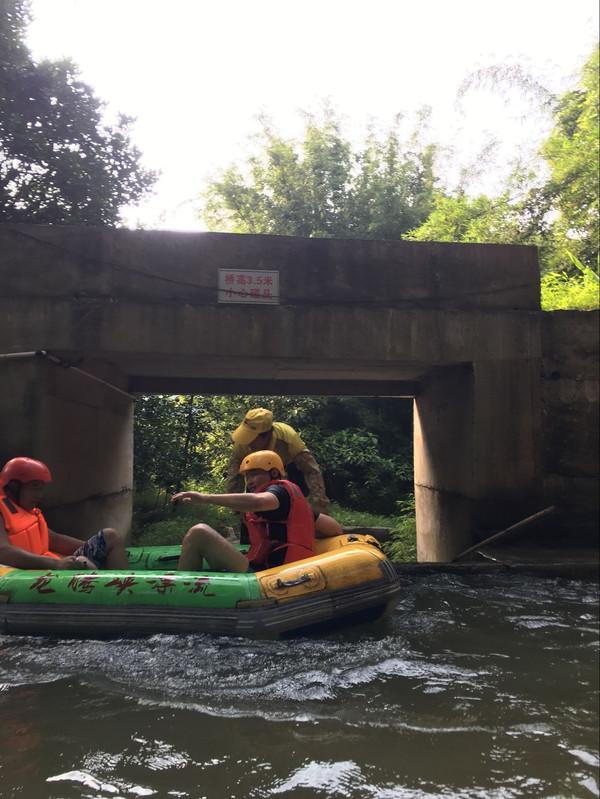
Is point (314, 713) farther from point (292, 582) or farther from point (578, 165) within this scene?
point (578, 165)

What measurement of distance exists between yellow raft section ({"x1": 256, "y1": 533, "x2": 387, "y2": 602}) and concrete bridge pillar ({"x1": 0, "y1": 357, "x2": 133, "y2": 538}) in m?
2.91

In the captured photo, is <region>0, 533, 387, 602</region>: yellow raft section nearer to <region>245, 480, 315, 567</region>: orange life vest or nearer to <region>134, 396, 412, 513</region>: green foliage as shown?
<region>245, 480, 315, 567</region>: orange life vest

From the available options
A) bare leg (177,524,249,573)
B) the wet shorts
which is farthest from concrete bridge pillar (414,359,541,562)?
the wet shorts

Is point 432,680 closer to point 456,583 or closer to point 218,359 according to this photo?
point 456,583

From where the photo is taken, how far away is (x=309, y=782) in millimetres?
2406

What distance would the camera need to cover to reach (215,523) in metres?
12.5

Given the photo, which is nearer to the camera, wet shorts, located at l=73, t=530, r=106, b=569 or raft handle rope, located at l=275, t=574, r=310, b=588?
raft handle rope, located at l=275, t=574, r=310, b=588

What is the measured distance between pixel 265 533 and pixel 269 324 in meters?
2.61

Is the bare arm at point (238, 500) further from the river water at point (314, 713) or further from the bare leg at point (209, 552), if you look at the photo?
the river water at point (314, 713)

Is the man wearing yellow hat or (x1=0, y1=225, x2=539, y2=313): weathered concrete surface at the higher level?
(x1=0, y1=225, x2=539, y2=313): weathered concrete surface

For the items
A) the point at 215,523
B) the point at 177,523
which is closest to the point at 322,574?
the point at 177,523

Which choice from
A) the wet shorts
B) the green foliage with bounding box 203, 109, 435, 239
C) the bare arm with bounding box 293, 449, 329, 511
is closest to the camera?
the wet shorts

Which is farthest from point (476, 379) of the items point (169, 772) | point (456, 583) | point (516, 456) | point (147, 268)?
point (169, 772)

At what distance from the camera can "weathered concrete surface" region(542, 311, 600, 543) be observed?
6672 millimetres
